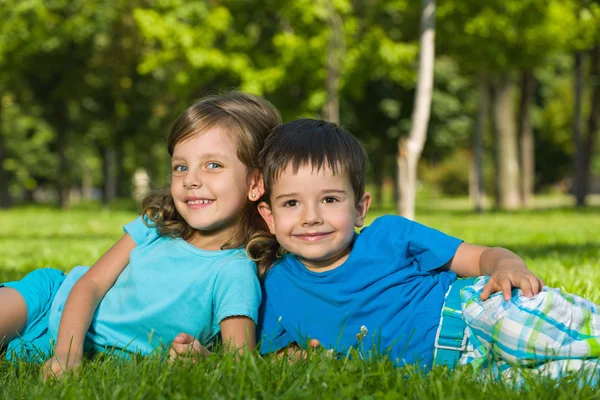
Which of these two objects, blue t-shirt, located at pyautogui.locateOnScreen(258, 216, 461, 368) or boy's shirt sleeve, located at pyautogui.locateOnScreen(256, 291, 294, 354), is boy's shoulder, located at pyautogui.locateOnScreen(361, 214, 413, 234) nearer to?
blue t-shirt, located at pyautogui.locateOnScreen(258, 216, 461, 368)

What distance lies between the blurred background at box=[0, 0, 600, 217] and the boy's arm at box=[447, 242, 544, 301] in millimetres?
1861

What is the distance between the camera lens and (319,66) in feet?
57.2

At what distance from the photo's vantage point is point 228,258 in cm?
311

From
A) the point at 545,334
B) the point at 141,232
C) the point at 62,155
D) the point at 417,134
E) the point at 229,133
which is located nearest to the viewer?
the point at 545,334

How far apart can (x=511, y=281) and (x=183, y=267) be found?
148 cm

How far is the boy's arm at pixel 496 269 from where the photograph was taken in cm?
258

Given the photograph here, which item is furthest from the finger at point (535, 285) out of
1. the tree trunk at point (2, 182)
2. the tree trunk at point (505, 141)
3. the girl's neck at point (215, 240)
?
the tree trunk at point (2, 182)

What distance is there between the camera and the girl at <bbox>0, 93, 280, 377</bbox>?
10.0 feet

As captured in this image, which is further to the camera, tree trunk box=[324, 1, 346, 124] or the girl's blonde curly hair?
tree trunk box=[324, 1, 346, 124]

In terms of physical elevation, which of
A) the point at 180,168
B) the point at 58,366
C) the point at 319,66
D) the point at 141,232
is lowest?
the point at 58,366

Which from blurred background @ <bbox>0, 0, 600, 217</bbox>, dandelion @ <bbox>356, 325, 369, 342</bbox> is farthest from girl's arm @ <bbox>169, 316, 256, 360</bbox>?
blurred background @ <bbox>0, 0, 600, 217</bbox>

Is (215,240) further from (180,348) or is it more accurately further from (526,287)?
(526,287)

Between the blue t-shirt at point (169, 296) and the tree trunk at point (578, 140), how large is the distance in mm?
19874

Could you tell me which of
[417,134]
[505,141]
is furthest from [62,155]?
[417,134]
